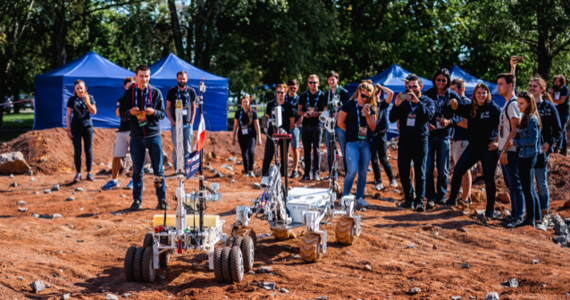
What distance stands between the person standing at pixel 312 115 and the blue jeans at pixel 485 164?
334 centimetres

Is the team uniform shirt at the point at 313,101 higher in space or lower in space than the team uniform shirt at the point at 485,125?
higher

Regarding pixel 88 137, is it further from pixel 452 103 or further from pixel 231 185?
pixel 452 103

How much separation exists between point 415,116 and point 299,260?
326 centimetres

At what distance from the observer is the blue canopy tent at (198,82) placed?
60.6ft

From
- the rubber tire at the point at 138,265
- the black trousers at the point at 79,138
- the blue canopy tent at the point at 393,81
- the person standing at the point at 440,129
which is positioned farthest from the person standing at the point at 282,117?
the blue canopy tent at the point at 393,81

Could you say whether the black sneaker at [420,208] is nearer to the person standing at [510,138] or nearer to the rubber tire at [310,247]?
the person standing at [510,138]

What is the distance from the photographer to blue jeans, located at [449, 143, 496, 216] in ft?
26.0

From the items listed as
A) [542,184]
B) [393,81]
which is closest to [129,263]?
[542,184]

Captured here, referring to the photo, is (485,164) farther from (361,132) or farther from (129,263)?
(129,263)

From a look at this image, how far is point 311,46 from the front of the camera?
950 inches

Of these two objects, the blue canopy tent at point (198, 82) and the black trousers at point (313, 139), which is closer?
the black trousers at point (313, 139)

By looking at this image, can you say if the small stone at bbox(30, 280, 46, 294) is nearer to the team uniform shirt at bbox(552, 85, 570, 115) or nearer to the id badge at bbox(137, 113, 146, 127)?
the id badge at bbox(137, 113, 146, 127)

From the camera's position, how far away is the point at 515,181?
24.9 ft

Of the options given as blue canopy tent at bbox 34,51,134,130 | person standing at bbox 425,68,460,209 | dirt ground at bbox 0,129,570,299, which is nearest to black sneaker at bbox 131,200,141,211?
dirt ground at bbox 0,129,570,299
